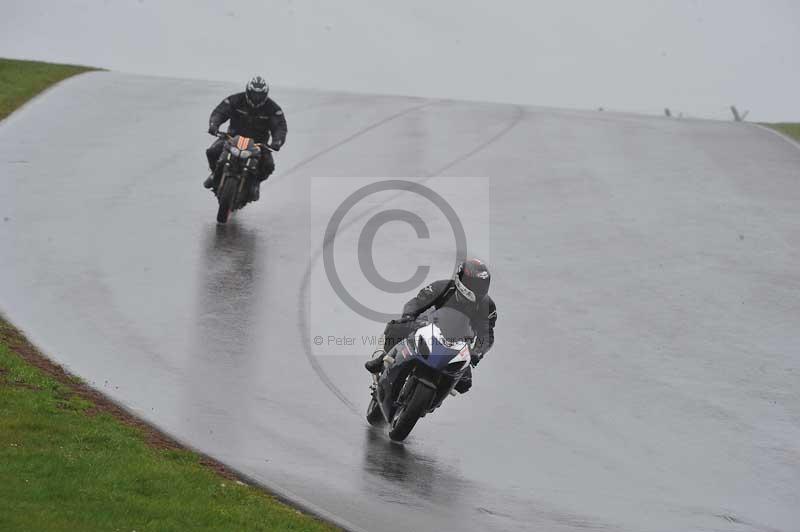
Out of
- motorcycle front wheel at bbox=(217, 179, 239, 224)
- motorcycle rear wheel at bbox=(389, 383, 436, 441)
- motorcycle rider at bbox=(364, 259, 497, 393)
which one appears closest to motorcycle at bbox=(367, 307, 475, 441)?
motorcycle rear wheel at bbox=(389, 383, 436, 441)

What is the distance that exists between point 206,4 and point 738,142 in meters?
17.9

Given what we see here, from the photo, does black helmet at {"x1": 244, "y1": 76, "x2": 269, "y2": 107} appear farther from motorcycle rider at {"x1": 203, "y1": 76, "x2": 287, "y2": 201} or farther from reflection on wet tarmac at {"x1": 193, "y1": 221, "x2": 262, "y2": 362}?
reflection on wet tarmac at {"x1": 193, "y1": 221, "x2": 262, "y2": 362}

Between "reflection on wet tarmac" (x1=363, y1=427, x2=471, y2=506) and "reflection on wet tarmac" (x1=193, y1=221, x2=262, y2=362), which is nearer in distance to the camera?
"reflection on wet tarmac" (x1=363, y1=427, x2=471, y2=506)

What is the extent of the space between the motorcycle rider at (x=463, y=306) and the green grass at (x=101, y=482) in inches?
101

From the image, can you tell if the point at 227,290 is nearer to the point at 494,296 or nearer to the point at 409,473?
the point at 494,296

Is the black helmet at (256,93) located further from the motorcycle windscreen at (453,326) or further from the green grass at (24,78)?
the motorcycle windscreen at (453,326)

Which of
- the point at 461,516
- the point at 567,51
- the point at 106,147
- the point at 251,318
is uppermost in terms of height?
the point at 567,51

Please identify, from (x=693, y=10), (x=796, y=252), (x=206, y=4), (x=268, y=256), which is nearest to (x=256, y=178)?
(x=268, y=256)

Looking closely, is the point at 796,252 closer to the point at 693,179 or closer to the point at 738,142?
the point at 693,179

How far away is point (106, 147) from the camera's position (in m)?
23.8

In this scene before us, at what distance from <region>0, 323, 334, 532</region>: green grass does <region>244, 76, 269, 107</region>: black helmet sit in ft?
31.4

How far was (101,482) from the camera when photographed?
27.7ft

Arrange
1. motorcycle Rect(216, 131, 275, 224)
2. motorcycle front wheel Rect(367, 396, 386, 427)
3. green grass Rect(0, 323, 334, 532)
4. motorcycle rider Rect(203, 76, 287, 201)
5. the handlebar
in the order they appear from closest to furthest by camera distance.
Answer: green grass Rect(0, 323, 334, 532) → motorcycle front wheel Rect(367, 396, 386, 427) → motorcycle Rect(216, 131, 275, 224) → the handlebar → motorcycle rider Rect(203, 76, 287, 201)

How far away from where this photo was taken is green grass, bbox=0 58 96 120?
26750 millimetres
